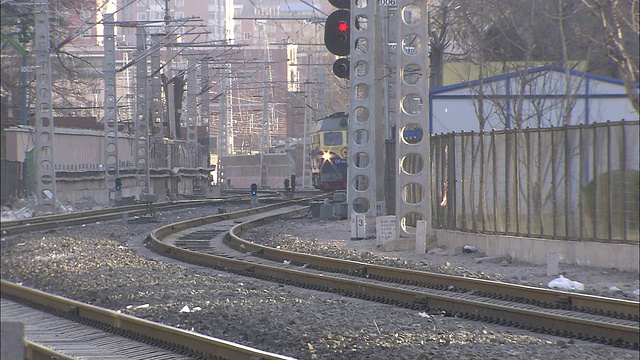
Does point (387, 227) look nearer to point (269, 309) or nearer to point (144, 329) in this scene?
point (269, 309)

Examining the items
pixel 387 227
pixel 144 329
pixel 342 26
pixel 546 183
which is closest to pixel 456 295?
pixel 144 329

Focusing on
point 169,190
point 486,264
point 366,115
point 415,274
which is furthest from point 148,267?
point 169,190

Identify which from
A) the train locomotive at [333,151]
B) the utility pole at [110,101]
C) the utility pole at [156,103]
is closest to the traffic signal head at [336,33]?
the utility pole at [110,101]

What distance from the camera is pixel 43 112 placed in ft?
101

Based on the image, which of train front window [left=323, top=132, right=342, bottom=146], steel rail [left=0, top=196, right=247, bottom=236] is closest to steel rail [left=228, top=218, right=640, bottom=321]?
steel rail [left=0, top=196, right=247, bottom=236]

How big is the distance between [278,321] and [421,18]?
10.3 meters

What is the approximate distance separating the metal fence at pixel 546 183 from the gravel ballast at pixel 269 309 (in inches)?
41.3

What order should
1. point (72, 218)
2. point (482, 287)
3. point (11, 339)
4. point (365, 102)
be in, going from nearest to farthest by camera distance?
point (11, 339) → point (482, 287) → point (365, 102) → point (72, 218)

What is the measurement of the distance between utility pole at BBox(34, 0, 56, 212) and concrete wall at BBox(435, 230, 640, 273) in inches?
648

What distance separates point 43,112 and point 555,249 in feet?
67.0

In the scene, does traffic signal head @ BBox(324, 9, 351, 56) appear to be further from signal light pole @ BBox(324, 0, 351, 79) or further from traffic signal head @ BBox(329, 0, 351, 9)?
traffic signal head @ BBox(329, 0, 351, 9)

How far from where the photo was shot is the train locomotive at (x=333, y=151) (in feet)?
149

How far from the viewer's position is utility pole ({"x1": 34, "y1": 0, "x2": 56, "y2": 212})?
2917cm

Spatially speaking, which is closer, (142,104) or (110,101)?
(110,101)
